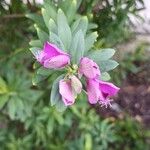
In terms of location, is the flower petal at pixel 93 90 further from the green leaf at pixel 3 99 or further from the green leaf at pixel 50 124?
the green leaf at pixel 50 124

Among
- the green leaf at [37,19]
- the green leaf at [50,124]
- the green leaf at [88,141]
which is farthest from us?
the green leaf at [88,141]

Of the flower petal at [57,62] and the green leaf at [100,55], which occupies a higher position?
the flower petal at [57,62]

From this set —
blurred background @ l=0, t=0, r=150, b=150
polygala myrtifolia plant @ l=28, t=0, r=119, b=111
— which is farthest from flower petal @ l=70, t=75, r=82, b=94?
blurred background @ l=0, t=0, r=150, b=150

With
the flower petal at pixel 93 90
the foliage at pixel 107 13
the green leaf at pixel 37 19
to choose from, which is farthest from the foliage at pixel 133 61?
the flower petal at pixel 93 90

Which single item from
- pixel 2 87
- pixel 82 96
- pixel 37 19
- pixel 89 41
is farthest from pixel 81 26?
pixel 82 96

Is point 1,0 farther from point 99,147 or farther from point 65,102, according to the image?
point 99,147


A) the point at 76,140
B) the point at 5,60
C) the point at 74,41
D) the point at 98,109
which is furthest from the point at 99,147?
the point at 74,41
